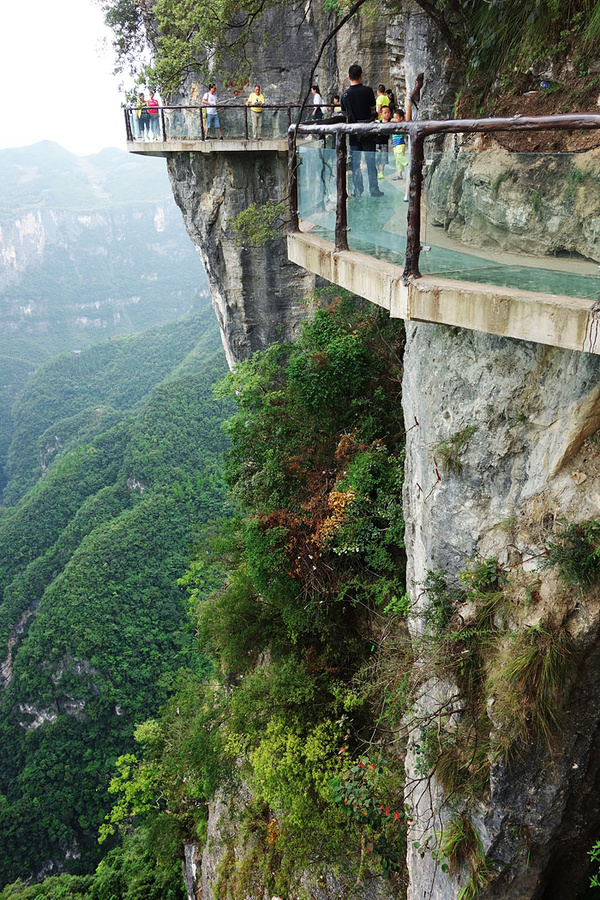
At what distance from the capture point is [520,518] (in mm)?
4582

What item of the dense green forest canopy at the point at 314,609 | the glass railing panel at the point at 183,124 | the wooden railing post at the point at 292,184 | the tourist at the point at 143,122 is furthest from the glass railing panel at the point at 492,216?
the tourist at the point at 143,122

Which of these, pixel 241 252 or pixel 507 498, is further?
pixel 241 252

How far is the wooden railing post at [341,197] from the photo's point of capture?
466 cm

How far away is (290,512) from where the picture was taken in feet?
26.8

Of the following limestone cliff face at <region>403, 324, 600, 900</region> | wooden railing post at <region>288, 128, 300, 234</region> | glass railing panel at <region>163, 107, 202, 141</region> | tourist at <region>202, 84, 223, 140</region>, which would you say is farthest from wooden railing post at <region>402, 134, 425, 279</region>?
glass railing panel at <region>163, 107, 202, 141</region>

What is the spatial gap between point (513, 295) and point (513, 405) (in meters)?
1.21

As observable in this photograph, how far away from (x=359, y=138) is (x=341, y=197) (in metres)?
0.64

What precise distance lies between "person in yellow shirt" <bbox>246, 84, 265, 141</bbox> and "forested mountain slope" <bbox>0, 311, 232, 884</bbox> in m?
12.9

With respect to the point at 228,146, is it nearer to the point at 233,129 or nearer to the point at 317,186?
the point at 233,129

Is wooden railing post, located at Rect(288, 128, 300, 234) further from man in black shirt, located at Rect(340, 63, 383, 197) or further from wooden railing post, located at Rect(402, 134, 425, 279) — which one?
wooden railing post, located at Rect(402, 134, 425, 279)

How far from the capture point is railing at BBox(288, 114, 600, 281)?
327 cm

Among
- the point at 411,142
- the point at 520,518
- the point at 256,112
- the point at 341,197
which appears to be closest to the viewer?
the point at 411,142

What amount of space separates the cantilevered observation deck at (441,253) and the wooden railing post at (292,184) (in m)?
0.04

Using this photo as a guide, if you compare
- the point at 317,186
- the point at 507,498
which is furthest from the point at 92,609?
the point at 507,498
